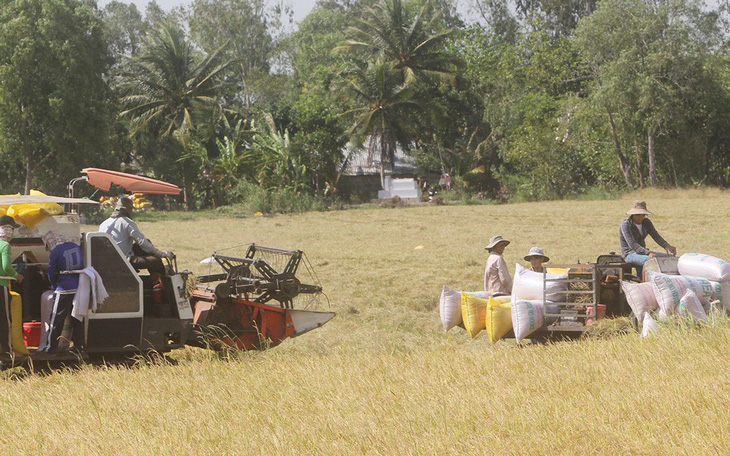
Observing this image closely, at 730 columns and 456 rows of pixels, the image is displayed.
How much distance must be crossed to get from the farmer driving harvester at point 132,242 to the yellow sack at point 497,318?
11.0 ft

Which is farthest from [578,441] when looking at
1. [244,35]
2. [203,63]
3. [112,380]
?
[244,35]

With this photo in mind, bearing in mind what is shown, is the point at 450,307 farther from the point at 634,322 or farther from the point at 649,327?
the point at 649,327

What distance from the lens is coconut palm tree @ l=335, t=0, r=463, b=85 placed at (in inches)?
1777

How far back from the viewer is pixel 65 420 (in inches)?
257

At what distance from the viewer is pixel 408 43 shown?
149ft

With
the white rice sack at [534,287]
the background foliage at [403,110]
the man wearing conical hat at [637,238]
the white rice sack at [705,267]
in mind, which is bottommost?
the white rice sack at [534,287]


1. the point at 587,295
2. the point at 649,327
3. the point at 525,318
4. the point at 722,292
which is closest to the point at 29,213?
the point at 525,318

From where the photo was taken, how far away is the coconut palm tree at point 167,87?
4431cm

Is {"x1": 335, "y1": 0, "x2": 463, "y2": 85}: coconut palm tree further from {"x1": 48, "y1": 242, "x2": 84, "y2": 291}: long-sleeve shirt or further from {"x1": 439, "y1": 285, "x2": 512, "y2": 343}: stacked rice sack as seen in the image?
{"x1": 48, "y1": 242, "x2": 84, "y2": 291}: long-sleeve shirt

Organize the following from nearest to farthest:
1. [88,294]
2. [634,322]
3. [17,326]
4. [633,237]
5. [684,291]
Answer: [17,326] → [88,294] → [684,291] → [634,322] → [633,237]

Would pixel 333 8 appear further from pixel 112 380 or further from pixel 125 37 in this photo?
pixel 112 380

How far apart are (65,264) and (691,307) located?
5.91 meters

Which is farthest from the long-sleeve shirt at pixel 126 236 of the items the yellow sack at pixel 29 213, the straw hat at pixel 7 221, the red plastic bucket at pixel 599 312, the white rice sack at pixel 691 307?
the white rice sack at pixel 691 307

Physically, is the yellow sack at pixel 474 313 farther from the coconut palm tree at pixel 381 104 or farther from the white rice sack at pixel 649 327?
the coconut palm tree at pixel 381 104
